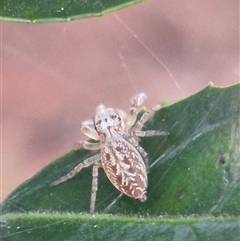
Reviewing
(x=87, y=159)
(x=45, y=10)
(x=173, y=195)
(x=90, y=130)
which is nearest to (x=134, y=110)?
(x=90, y=130)

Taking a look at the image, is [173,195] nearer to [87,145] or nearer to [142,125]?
[142,125]

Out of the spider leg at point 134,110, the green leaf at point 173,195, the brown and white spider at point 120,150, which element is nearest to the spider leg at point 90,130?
the brown and white spider at point 120,150

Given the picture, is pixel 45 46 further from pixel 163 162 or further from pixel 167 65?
pixel 163 162

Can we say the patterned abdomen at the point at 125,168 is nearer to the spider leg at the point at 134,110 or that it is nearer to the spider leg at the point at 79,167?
the spider leg at the point at 79,167

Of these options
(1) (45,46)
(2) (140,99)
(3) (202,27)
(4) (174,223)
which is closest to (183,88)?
(3) (202,27)

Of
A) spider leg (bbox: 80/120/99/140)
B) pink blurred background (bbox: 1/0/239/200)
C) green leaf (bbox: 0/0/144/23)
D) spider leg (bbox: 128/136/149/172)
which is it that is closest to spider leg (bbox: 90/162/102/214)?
spider leg (bbox: 128/136/149/172)

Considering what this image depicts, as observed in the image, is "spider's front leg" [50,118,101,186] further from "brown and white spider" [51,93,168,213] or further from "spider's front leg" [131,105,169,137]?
"spider's front leg" [131,105,169,137]

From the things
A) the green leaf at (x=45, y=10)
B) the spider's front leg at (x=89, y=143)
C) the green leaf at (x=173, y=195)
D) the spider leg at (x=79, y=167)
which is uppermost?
the green leaf at (x=45, y=10)
